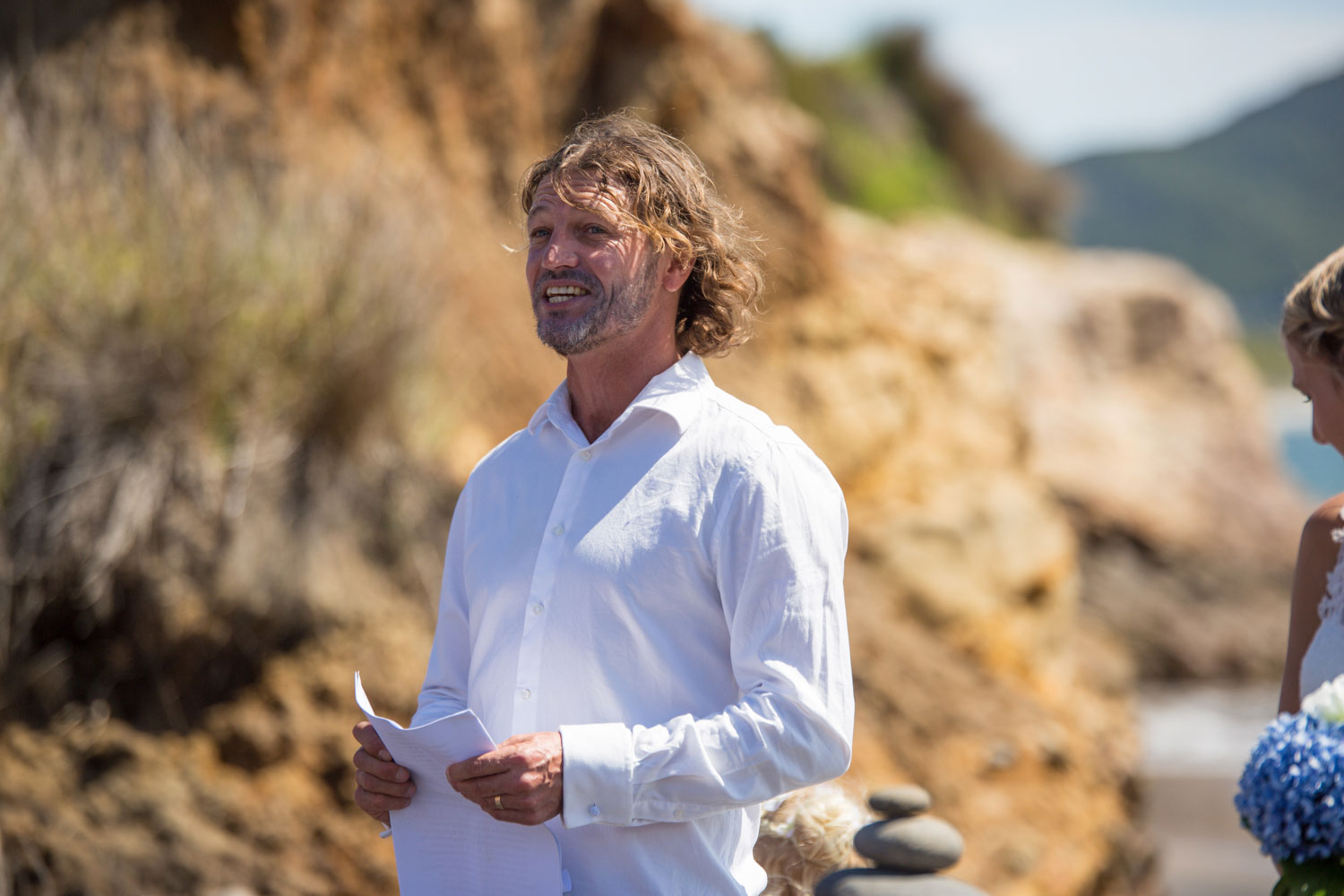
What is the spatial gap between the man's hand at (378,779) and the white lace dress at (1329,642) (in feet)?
5.26

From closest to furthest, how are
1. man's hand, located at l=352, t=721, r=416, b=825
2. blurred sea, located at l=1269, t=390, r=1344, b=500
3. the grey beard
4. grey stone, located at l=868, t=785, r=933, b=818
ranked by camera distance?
man's hand, located at l=352, t=721, r=416, b=825, the grey beard, grey stone, located at l=868, t=785, r=933, b=818, blurred sea, located at l=1269, t=390, r=1344, b=500

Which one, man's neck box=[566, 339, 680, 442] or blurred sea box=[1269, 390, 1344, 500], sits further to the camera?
blurred sea box=[1269, 390, 1344, 500]

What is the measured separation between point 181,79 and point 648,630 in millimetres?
5184

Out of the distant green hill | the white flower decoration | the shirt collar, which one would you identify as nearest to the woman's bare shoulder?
the white flower decoration

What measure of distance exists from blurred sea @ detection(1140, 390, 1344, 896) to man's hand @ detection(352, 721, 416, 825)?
4726 mm

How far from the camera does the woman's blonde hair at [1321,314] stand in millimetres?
2201

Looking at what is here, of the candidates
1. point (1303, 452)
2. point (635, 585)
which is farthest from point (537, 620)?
point (1303, 452)

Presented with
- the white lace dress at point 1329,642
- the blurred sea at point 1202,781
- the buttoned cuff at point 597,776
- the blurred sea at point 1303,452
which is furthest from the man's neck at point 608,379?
the blurred sea at point 1303,452

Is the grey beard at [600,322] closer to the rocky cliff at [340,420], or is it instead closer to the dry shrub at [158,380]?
the rocky cliff at [340,420]

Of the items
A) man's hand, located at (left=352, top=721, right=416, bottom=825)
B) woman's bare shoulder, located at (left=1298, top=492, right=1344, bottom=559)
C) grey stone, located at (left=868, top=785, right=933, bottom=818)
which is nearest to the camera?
man's hand, located at (left=352, top=721, right=416, bottom=825)

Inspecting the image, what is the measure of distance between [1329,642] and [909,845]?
2.85 feet

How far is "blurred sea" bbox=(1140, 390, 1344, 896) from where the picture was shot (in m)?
7.48

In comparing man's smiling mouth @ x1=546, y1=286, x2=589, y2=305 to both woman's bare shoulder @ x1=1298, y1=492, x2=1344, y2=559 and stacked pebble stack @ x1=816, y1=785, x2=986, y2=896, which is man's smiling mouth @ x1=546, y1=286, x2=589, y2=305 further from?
woman's bare shoulder @ x1=1298, y1=492, x2=1344, y2=559

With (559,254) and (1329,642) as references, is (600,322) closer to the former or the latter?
(559,254)
